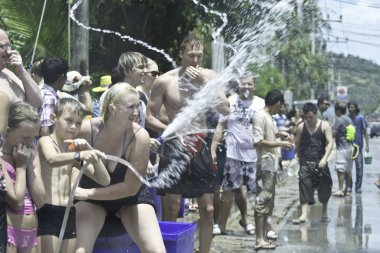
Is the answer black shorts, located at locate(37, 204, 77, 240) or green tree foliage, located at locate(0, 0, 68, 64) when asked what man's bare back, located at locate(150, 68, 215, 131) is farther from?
green tree foliage, located at locate(0, 0, 68, 64)

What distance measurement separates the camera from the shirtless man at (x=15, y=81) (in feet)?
19.6

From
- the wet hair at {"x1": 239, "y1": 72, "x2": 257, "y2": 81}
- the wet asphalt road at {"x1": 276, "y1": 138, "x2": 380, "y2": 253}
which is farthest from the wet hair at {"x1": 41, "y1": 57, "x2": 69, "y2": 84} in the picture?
the wet asphalt road at {"x1": 276, "y1": 138, "x2": 380, "y2": 253}

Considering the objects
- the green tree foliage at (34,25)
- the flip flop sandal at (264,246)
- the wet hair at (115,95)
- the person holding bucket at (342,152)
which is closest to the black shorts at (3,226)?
the wet hair at (115,95)

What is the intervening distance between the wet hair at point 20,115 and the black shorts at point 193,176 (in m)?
2.29

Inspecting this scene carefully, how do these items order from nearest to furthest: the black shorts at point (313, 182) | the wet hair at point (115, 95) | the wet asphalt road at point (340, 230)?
the wet hair at point (115, 95) → the wet asphalt road at point (340, 230) → the black shorts at point (313, 182)

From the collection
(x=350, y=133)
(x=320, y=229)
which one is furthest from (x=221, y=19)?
(x=320, y=229)

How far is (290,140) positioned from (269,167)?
637mm

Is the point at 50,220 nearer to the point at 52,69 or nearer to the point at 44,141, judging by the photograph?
the point at 44,141

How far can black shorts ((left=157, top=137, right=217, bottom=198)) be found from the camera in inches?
303

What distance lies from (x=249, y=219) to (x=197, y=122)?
4457 millimetres

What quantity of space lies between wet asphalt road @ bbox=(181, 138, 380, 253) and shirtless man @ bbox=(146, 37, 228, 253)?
1480 mm

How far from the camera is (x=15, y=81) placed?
6.11 metres

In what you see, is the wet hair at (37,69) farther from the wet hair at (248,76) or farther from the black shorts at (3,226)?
the black shorts at (3,226)

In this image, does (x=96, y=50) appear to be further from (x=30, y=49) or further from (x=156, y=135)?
(x=156, y=135)
